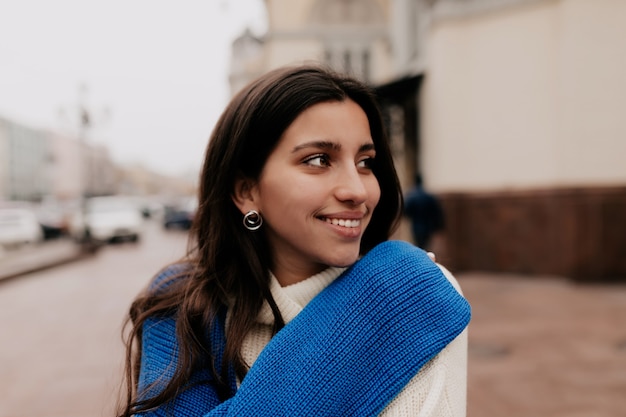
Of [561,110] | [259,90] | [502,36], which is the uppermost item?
[502,36]

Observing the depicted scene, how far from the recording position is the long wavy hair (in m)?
1.14

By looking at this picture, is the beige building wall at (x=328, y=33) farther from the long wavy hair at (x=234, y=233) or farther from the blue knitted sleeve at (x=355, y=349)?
the blue knitted sleeve at (x=355, y=349)

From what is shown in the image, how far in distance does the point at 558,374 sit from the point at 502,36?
5.76 m

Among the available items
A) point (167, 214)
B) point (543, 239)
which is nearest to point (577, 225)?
point (543, 239)

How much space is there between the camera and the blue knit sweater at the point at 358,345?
945 millimetres

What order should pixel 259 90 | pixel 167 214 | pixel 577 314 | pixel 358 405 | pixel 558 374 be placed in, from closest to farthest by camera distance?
1. pixel 358 405
2. pixel 259 90
3. pixel 558 374
4. pixel 577 314
5. pixel 167 214

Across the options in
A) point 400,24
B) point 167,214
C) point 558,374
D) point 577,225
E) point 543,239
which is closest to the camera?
point 558,374

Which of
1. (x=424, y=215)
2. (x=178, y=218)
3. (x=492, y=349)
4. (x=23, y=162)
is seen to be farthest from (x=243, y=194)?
(x=23, y=162)

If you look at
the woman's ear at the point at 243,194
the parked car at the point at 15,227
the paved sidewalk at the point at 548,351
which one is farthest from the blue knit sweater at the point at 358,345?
the parked car at the point at 15,227

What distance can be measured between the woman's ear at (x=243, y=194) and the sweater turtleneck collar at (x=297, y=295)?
23cm

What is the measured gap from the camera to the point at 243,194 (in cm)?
130

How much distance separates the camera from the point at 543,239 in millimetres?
7648

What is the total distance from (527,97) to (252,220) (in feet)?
24.6

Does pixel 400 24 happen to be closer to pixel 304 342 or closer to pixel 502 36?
pixel 502 36
